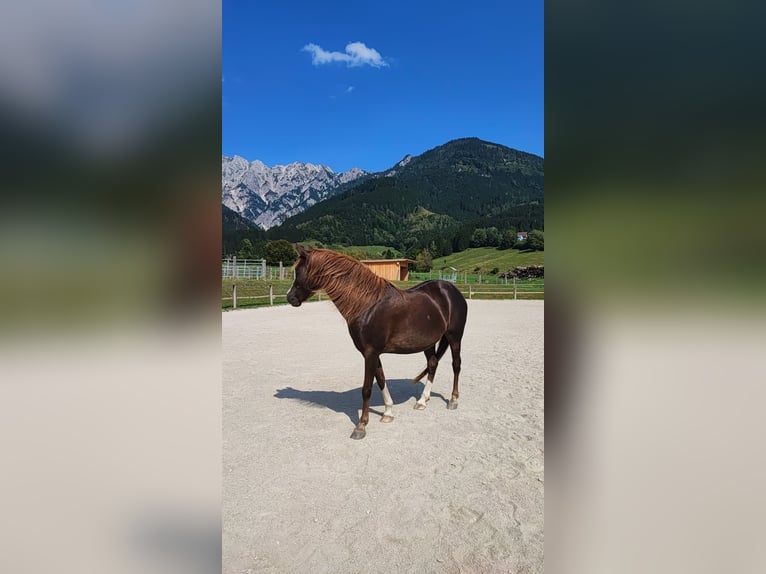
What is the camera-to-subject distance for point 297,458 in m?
3.61

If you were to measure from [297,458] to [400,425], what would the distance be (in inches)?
51.4

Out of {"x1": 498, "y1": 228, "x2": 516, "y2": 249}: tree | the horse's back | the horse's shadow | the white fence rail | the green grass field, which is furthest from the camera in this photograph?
{"x1": 498, "y1": 228, "x2": 516, "y2": 249}: tree

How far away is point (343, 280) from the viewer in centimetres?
414

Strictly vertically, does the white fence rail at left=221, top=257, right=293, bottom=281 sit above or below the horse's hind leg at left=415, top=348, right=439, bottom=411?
above

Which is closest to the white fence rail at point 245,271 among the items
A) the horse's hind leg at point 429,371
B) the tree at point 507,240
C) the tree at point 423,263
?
the horse's hind leg at point 429,371

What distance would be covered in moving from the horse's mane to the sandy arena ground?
1424mm

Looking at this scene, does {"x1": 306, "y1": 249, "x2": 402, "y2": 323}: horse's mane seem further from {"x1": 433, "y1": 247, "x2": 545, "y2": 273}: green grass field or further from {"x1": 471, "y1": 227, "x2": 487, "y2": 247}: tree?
{"x1": 471, "y1": 227, "x2": 487, "y2": 247}: tree

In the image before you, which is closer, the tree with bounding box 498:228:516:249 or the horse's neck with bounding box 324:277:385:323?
the horse's neck with bounding box 324:277:385:323

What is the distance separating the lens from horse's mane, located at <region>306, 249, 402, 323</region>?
4.10 metres

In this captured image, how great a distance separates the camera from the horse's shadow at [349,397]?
16.6ft

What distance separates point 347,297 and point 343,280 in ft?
0.62

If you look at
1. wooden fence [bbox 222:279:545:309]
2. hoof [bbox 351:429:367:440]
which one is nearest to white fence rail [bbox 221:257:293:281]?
wooden fence [bbox 222:279:545:309]

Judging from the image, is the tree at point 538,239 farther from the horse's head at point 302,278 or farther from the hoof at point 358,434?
the hoof at point 358,434
